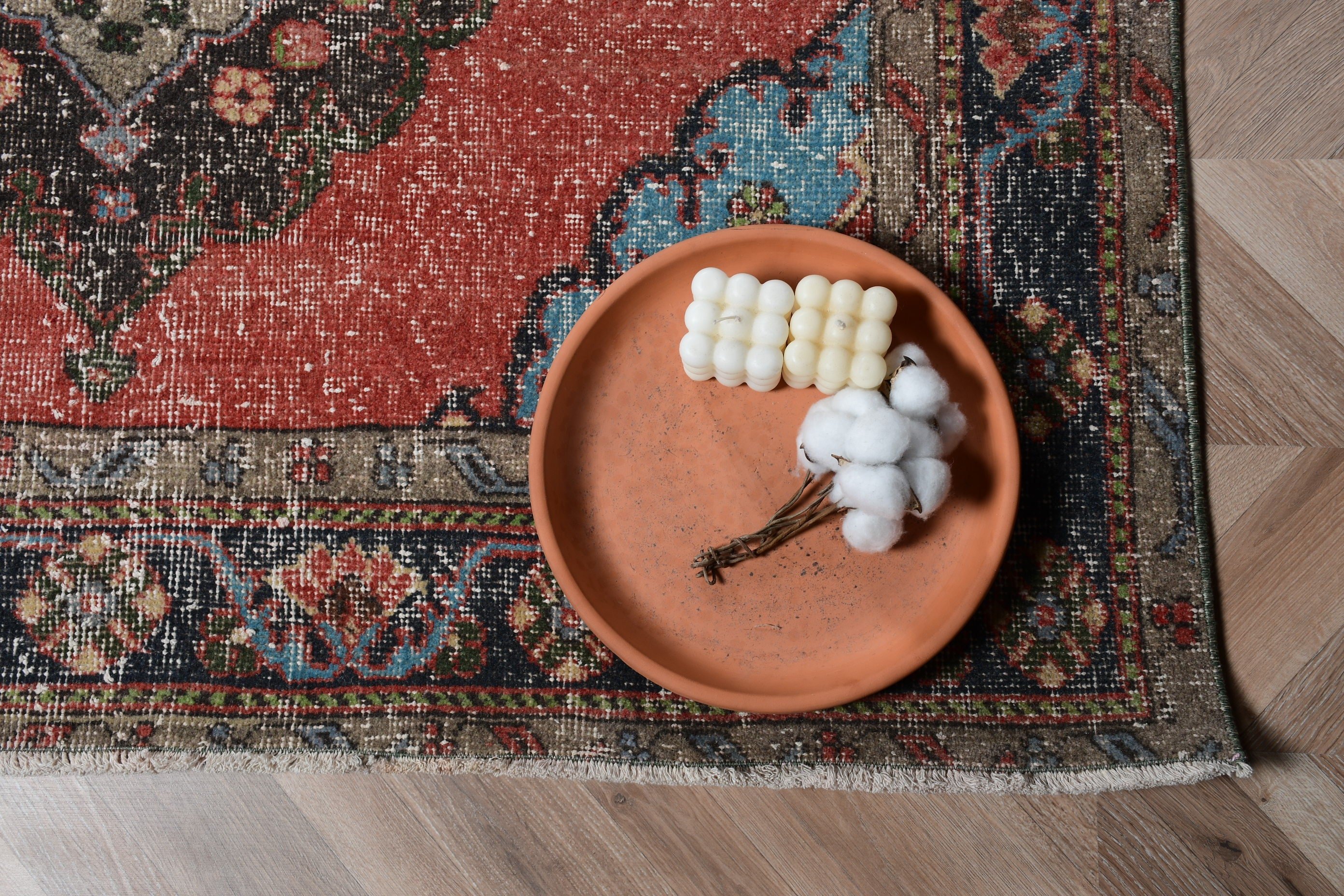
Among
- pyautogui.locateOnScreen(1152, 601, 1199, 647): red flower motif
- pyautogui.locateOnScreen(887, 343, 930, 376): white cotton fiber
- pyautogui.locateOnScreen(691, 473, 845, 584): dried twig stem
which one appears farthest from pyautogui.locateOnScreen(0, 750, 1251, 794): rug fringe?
pyautogui.locateOnScreen(887, 343, 930, 376): white cotton fiber

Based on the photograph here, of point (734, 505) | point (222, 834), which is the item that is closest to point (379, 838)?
point (222, 834)

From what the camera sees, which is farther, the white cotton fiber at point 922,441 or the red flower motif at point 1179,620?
the red flower motif at point 1179,620

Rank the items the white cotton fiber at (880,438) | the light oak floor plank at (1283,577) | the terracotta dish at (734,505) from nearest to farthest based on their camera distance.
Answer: the white cotton fiber at (880,438)
the terracotta dish at (734,505)
the light oak floor plank at (1283,577)

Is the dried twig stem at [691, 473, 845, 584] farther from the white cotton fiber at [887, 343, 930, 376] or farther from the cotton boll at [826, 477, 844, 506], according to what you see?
the white cotton fiber at [887, 343, 930, 376]

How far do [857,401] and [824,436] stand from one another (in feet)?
0.15

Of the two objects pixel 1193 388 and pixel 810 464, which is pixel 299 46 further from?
pixel 1193 388

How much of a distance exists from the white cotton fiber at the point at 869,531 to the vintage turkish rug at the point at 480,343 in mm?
220

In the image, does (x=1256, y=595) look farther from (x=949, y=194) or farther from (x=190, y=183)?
(x=190, y=183)

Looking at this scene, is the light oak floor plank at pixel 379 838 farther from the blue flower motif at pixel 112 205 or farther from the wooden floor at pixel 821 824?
the blue flower motif at pixel 112 205

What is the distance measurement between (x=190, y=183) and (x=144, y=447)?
31cm

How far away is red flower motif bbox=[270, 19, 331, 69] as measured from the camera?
103cm

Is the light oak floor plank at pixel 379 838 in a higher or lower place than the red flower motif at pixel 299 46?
lower

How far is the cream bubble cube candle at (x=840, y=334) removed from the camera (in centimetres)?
83

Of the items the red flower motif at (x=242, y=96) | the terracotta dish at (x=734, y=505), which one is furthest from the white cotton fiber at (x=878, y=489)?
the red flower motif at (x=242, y=96)
